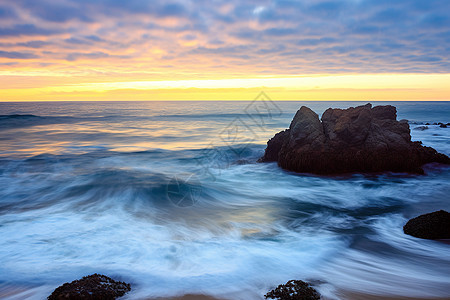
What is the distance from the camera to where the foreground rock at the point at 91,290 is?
3404mm

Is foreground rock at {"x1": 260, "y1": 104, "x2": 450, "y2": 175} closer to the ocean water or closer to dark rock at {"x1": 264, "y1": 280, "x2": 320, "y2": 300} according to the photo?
the ocean water

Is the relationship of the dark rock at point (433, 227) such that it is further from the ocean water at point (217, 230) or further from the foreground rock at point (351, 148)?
the foreground rock at point (351, 148)

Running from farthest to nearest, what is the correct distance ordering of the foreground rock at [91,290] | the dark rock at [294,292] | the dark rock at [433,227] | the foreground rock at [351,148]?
1. the foreground rock at [351,148]
2. the dark rock at [433,227]
3. the dark rock at [294,292]
4. the foreground rock at [91,290]

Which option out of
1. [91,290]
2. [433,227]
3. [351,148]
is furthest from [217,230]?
[351,148]

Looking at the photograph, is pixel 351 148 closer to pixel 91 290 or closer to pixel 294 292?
pixel 294 292

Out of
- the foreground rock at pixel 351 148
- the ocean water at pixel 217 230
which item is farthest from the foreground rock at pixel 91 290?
the foreground rock at pixel 351 148

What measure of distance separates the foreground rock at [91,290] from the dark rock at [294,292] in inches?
72.6

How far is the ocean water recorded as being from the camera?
431 cm

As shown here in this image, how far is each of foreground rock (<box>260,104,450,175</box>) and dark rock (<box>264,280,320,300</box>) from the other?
23.7ft

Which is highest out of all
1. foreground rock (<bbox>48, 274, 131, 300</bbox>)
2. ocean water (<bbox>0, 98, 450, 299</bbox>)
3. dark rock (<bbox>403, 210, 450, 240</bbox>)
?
foreground rock (<bbox>48, 274, 131, 300</bbox>)

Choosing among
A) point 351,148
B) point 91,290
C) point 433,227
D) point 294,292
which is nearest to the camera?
point 91,290

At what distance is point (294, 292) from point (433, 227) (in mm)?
3675

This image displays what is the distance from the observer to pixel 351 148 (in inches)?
413

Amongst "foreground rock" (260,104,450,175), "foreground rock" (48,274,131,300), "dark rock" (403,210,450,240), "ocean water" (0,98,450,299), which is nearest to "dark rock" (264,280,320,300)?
"ocean water" (0,98,450,299)
